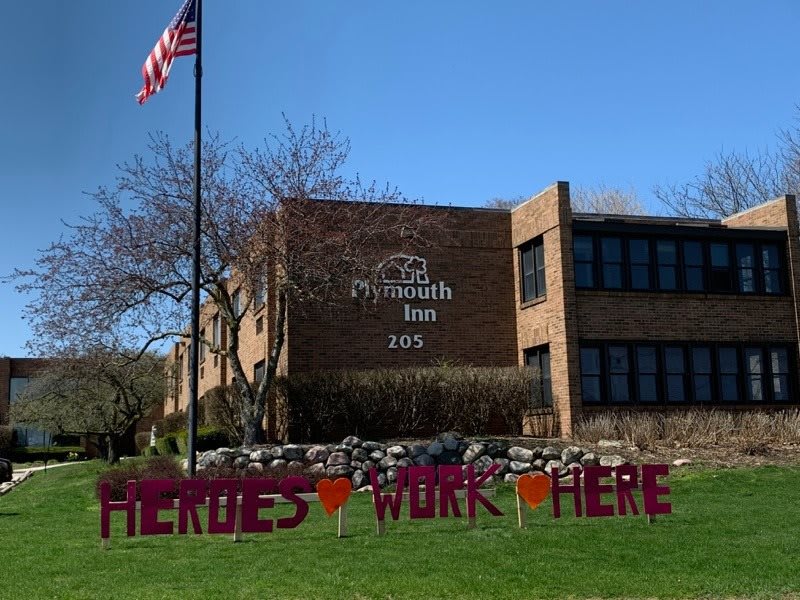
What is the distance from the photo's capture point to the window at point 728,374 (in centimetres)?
2430

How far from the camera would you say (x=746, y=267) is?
25406 mm

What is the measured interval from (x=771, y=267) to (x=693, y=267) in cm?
258

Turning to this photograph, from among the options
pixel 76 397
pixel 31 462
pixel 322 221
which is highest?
pixel 322 221

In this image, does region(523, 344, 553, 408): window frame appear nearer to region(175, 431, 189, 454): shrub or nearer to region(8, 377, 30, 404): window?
region(175, 431, 189, 454): shrub

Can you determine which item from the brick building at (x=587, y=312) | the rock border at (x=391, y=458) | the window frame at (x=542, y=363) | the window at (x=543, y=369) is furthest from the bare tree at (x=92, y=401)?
the window at (x=543, y=369)

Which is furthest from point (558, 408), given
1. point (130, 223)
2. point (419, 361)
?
point (130, 223)

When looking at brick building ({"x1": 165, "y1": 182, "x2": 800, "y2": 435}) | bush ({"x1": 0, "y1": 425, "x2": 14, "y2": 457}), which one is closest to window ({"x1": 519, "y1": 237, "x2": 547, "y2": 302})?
brick building ({"x1": 165, "y1": 182, "x2": 800, "y2": 435})

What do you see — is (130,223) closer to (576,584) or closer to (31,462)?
(576,584)

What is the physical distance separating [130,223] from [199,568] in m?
12.6

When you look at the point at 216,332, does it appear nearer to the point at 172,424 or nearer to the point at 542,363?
the point at 172,424

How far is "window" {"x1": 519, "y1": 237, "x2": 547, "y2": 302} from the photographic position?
970 inches

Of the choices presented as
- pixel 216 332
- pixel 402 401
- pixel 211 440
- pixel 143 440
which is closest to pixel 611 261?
pixel 402 401

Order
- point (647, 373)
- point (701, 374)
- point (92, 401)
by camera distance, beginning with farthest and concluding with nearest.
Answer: point (92, 401) < point (701, 374) < point (647, 373)

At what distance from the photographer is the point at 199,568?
377 inches
